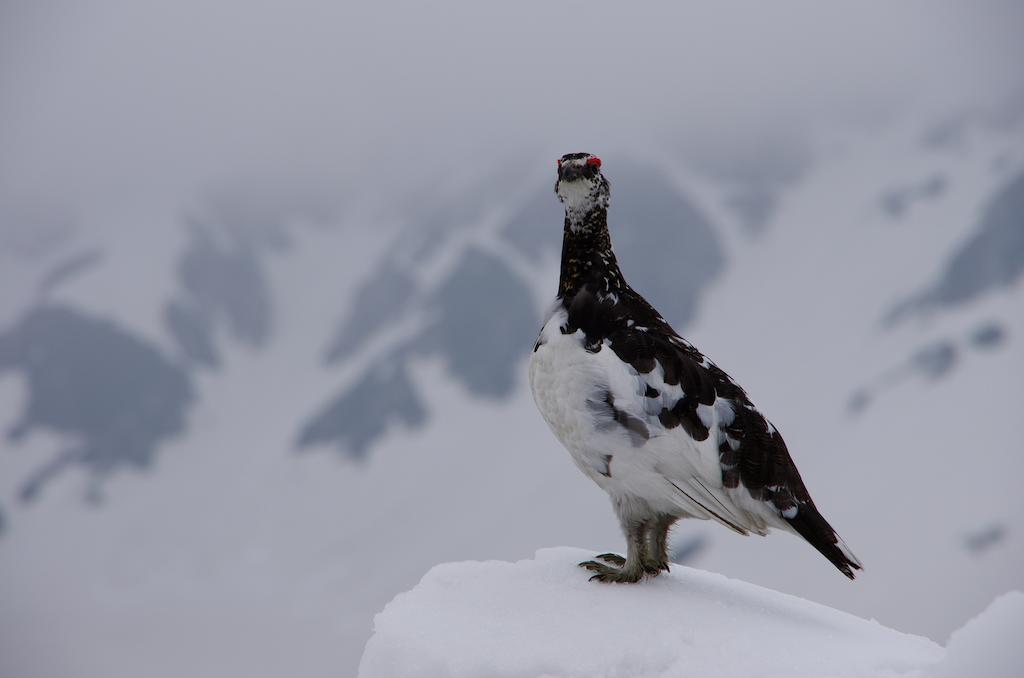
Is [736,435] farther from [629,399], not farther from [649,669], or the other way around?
[649,669]

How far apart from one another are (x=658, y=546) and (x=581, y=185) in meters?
3.15

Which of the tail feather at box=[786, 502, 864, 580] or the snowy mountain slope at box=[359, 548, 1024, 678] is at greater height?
the tail feather at box=[786, 502, 864, 580]

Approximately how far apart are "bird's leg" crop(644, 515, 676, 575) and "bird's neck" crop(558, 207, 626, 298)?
2.04 metres

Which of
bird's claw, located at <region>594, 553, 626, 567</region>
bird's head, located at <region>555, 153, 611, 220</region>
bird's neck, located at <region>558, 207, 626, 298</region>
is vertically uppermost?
bird's head, located at <region>555, 153, 611, 220</region>

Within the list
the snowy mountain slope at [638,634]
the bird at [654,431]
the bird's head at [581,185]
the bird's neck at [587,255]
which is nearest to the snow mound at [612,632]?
the snowy mountain slope at [638,634]

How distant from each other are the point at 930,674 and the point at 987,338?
128455 millimetres

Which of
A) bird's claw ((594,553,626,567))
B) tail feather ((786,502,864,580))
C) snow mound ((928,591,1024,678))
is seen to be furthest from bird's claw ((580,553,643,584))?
snow mound ((928,591,1024,678))

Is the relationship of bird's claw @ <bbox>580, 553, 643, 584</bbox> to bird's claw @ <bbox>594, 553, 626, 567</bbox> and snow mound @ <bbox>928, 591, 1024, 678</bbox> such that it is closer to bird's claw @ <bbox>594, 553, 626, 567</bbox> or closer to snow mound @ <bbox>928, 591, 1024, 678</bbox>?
bird's claw @ <bbox>594, 553, 626, 567</bbox>

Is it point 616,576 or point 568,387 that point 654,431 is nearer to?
point 568,387

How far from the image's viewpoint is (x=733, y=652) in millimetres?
6246

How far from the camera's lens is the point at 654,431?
701 centimetres

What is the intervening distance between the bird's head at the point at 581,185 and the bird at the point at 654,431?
0.02 meters

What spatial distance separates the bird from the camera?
704 cm

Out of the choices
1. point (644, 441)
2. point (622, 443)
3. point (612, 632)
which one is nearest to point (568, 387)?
point (622, 443)
